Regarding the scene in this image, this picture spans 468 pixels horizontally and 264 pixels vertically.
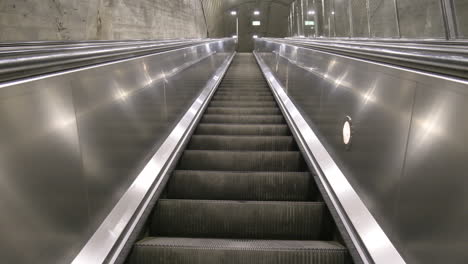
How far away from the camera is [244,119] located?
455 cm

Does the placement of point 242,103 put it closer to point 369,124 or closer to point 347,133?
point 347,133

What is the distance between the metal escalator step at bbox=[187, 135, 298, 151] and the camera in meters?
3.65

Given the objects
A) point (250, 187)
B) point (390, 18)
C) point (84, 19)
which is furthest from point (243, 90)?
point (250, 187)

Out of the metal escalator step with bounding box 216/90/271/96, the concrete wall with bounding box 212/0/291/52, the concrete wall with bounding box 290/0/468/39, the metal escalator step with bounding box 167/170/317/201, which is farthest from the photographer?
the concrete wall with bounding box 212/0/291/52

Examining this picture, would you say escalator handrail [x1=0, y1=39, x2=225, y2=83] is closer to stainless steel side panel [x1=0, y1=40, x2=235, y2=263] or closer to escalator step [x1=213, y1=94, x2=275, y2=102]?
stainless steel side panel [x1=0, y1=40, x2=235, y2=263]

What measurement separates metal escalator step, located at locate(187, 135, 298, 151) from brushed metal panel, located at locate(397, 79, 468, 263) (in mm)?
2024

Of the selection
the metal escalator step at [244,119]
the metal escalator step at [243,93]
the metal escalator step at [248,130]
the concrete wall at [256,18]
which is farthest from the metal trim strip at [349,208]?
the concrete wall at [256,18]

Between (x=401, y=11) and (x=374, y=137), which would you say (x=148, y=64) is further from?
(x=401, y=11)

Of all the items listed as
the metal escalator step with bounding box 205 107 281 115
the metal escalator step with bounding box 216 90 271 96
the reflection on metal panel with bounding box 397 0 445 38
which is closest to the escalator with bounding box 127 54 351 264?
the metal escalator step with bounding box 205 107 281 115

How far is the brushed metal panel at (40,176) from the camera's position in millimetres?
1197

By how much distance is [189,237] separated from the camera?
7.56 feet

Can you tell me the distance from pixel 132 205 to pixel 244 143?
169 centimetres

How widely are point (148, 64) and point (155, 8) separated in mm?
6804

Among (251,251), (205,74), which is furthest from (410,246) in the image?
(205,74)
